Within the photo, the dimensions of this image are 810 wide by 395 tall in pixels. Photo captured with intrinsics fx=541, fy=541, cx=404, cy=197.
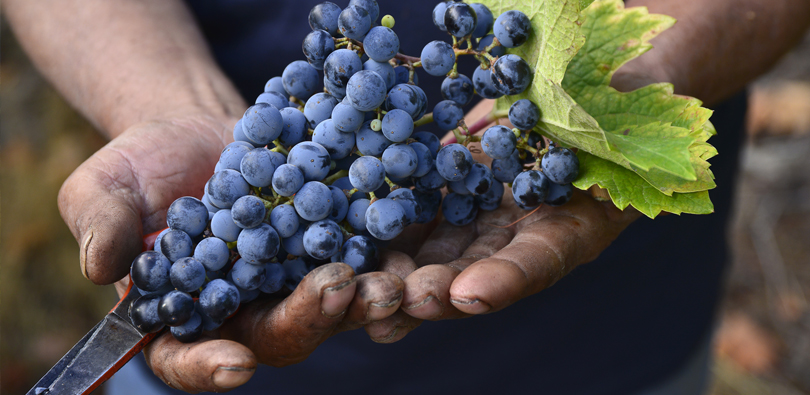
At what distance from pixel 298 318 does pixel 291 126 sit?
37cm

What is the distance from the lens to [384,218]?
0.98 meters

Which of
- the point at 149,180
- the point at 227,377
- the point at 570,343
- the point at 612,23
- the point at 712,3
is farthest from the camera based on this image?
the point at 570,343

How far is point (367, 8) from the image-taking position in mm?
1019

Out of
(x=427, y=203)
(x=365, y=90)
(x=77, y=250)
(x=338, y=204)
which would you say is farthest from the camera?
(x=77, y=250)

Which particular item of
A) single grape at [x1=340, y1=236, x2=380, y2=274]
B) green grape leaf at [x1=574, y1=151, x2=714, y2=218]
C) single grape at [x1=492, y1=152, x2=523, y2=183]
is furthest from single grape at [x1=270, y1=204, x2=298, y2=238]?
green grape leaf at [x1=574, y1=151, x2=714, y2=218]

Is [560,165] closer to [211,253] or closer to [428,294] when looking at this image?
[428,294]

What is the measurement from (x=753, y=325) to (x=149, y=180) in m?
3.14

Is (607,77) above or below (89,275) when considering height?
below

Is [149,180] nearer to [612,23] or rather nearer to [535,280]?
[535,280]

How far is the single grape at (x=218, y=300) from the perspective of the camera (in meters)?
0.94

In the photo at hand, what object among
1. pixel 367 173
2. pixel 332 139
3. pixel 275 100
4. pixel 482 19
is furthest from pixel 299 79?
pixel 482 19

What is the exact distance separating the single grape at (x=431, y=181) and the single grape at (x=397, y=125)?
0.13 metres

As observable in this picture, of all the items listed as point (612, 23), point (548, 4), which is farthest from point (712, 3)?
point (548, 4)

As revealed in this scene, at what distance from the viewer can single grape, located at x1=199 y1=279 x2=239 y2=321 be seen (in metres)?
0.94
